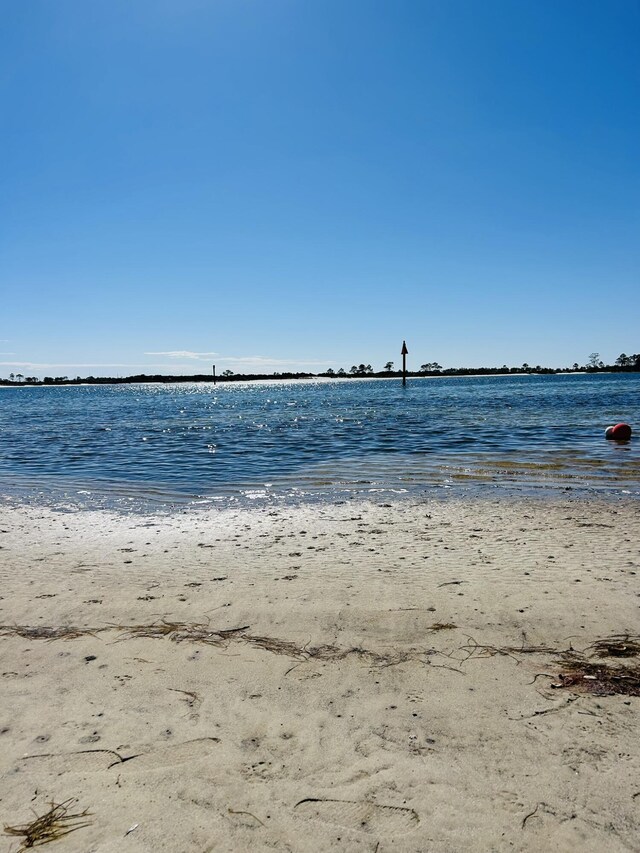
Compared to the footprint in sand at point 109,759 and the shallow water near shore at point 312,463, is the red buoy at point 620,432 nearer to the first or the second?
the shallow water near shore at point 312,463

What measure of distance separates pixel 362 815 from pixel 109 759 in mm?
1525

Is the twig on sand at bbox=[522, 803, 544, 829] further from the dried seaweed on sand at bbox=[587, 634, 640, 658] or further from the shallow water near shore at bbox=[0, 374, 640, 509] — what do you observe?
the shallow water near shore at bbox=[0, 374, 640, 509]

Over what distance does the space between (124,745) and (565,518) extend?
7.47 metres

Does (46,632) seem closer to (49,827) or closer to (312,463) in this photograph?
(49,827)

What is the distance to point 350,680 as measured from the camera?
3.87m

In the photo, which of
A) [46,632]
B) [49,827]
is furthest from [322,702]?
[46,632]

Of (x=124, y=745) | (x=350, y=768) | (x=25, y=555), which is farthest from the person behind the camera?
(x=25, y=555)

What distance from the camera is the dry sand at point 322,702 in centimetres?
263

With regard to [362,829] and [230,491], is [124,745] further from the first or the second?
[230,491]

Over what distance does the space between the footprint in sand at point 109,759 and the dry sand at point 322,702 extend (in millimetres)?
13

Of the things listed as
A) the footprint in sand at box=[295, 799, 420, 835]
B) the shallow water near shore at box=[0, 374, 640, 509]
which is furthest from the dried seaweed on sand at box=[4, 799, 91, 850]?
the shallow water near shore at box=[0, 374, 640, 509]

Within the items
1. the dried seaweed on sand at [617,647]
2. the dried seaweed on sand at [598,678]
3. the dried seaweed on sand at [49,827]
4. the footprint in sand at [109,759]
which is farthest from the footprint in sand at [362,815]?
the dried seaweed on sand at [617,647]

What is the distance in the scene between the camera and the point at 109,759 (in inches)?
120

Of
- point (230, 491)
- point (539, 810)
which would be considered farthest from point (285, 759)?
point (230, 491)
